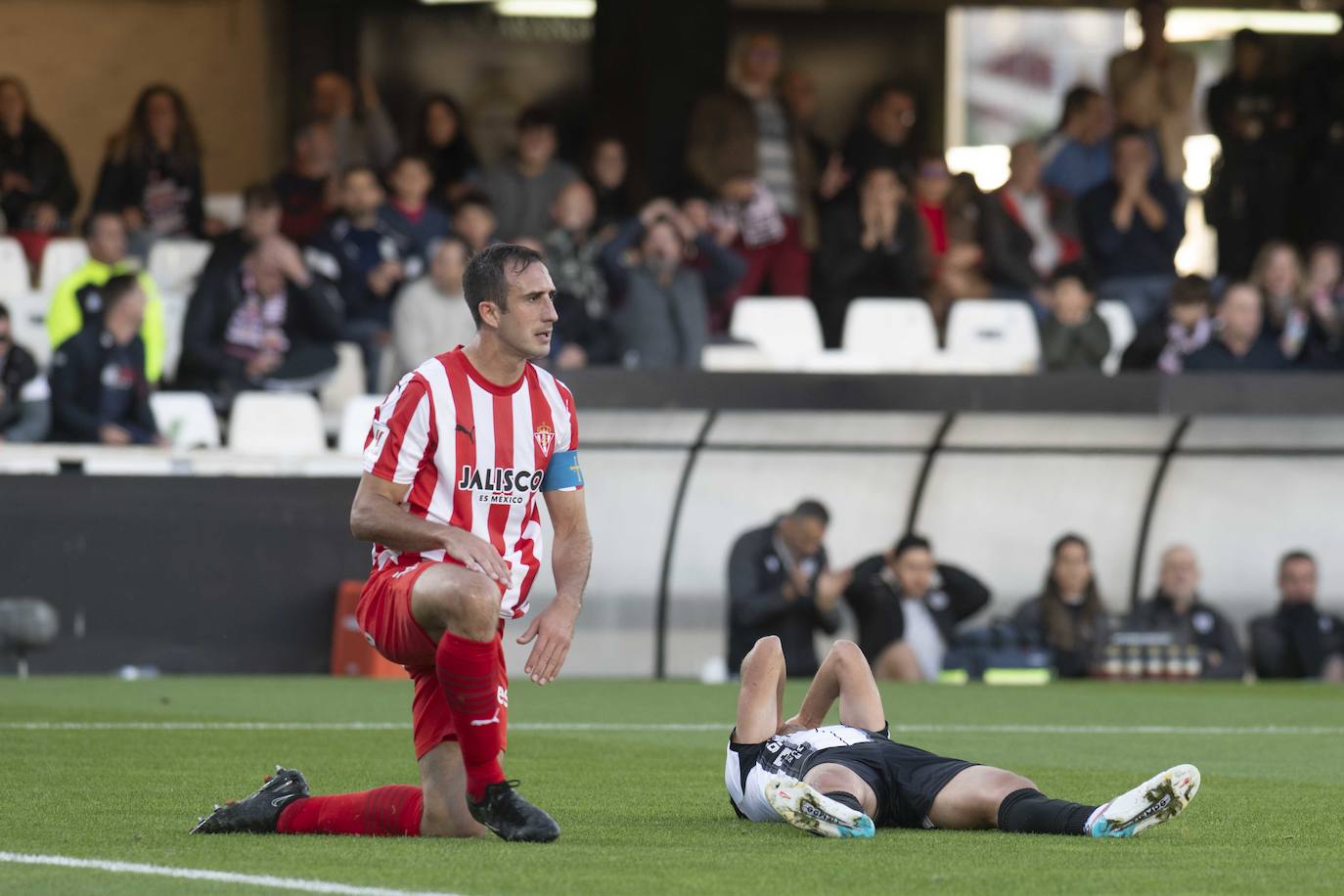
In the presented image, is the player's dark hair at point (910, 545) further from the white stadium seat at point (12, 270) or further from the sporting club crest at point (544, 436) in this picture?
the sporting club crest at point (544, 436)

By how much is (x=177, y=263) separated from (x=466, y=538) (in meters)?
11.9

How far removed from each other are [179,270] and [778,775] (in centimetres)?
1180

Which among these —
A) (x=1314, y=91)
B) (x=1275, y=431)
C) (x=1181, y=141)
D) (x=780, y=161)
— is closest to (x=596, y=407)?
(x=780, y=161)

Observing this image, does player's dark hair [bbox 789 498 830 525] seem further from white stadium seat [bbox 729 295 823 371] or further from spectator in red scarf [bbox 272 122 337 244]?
spectator in red scarf [bbox 272 122 337 244]

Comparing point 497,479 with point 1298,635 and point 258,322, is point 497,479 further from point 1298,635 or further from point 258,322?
point 1298,635

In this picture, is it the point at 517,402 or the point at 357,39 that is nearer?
the point at 517,402

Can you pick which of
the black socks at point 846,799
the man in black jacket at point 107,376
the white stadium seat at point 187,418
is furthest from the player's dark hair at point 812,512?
the black socks at point 846,799

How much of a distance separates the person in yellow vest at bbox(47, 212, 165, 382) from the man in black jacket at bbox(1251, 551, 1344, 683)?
772 cm

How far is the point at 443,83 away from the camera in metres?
22.8

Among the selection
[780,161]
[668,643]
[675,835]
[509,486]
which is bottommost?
[668,643]

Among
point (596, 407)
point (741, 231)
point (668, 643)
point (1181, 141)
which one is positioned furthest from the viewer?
point (1181, 141)

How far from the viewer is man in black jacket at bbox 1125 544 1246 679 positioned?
1620 cm

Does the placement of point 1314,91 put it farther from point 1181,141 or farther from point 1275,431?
point 1275,431

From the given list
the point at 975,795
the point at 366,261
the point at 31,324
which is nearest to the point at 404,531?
the point at 975,795
